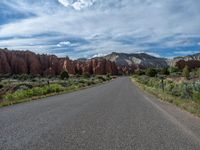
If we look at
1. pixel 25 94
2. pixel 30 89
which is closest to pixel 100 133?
pixel 25 94

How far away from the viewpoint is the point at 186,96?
19797 millimetres

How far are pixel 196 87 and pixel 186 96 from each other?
92cm

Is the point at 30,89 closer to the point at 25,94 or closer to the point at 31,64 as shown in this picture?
the point at 25,94

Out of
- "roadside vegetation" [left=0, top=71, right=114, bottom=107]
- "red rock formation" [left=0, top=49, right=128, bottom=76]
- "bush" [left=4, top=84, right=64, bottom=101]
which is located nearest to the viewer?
"roadside vegetation" [left=0, top=71, right=114, bottom=107]

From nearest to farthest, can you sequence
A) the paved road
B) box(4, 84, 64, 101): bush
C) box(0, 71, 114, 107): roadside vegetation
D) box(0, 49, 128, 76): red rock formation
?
the paved road → box(0, 71, 114, 107): roadside vegetation → box(4, 84, 64, 101): bush → box(0, 49, 128, 76): red rock formation

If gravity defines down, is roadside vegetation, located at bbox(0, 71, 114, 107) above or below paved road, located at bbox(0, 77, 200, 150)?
below

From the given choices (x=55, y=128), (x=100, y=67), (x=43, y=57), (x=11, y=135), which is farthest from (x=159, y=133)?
(x=100, y=67)

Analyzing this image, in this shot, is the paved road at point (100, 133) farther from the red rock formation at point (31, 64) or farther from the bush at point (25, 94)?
the red rock formation at point (31, 64)

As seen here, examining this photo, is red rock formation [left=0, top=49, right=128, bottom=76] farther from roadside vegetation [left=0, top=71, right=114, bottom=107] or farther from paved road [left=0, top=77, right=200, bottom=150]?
paved road [left=0, top=77, right=200, bottom=150]

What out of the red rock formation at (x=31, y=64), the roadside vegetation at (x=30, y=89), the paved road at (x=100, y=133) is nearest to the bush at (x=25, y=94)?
the roadside vegetation at (x=30, y=89)

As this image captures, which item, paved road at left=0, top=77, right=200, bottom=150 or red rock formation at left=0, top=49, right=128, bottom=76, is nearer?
paved road at left=0, top=77, right=200, bottom=150

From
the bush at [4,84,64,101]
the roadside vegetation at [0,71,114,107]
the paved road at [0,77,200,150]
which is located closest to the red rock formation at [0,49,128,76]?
the roadside vegetation at [0,71,114,107]

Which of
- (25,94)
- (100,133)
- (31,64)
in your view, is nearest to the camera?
(100,133)

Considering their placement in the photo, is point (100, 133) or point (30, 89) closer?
point (100, 133)
